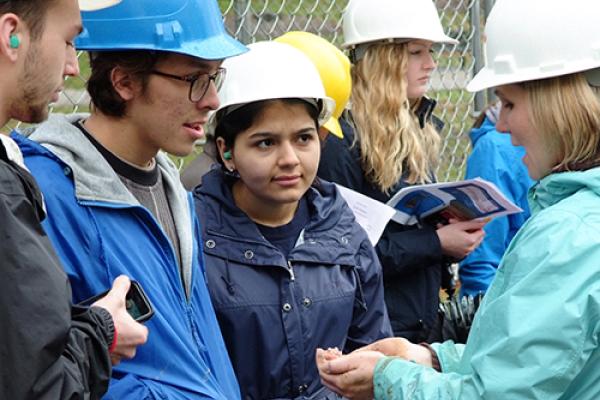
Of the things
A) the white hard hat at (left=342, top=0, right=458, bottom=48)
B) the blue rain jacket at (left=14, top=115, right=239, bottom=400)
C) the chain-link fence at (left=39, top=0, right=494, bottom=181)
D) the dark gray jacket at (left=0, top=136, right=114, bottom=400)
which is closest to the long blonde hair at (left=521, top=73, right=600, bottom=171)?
the blue rain jacket at (left=14, top=115, right=239, bottom=400)

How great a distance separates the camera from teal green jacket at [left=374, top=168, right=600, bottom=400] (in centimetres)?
247

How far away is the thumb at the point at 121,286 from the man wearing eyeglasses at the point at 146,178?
20 centimetres

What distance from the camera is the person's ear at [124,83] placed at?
303 centimetres

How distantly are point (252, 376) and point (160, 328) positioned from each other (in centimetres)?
72

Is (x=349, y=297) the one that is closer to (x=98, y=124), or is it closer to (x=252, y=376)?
(x=252, y=376)

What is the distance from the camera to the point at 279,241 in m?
3.58

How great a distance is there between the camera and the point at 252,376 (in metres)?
3.46

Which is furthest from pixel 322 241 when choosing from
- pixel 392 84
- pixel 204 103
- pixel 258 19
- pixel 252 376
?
pixel 258 19

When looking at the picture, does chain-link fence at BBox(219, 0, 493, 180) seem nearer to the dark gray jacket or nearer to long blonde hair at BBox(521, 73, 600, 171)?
long blonde hair at BBox(521, 73, 600, 171)

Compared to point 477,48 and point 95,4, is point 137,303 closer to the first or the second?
point 95,4

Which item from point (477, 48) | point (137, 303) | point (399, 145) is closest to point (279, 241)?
point (137, 303)

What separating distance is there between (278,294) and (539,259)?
1121mm

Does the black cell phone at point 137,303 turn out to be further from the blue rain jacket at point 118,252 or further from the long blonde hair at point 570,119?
the long blonde hair at point 570,119

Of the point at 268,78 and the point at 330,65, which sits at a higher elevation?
the point at 268,78
